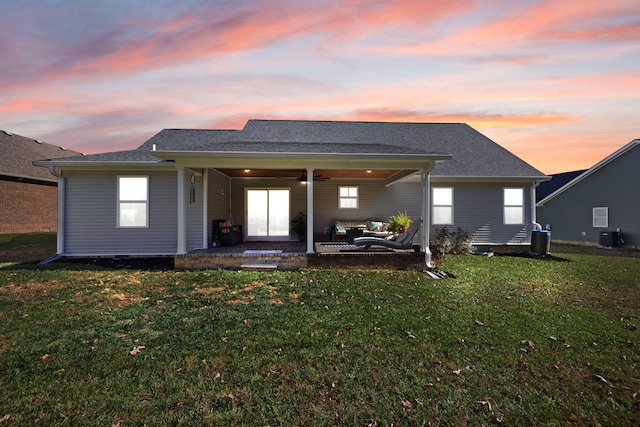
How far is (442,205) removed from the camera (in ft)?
46.5

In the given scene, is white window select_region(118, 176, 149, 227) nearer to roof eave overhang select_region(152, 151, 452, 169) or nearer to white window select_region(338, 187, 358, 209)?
roof eave overhang select_region(152, 151, 452, 169)

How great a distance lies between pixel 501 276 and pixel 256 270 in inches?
265

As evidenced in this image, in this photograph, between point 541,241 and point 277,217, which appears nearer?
point 541,241

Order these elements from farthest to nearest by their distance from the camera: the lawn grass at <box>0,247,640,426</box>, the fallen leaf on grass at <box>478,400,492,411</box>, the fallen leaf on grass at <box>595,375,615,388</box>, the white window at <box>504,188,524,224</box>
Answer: the white window at <box>504,188,524,224</box>
the fallen leaf on grass at <box>595,375,615,388</box>
the fallen leaf on grass at <box>478,400,492,411</box>
the lawn grass at <box>0,247,640,426</box>

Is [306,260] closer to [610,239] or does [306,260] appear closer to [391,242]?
[391,242]

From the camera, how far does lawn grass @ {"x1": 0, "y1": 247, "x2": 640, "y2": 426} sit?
3.23 meters

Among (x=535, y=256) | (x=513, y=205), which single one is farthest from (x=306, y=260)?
(x=513, y=205)

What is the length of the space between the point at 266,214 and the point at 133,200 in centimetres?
500

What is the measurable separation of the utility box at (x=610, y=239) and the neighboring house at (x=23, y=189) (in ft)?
108

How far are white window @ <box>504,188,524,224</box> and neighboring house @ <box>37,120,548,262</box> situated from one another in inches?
1.7

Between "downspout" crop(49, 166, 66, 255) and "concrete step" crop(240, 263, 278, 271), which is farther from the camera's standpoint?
"downspout" crop(49, 166, 66, 255)

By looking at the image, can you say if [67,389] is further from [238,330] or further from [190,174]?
[190,174]

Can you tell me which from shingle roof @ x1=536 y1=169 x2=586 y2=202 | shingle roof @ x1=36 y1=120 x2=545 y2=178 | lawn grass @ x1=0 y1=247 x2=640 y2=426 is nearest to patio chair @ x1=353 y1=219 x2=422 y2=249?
lawn grass @ x1=0 y1=247 x2=640 y2=426

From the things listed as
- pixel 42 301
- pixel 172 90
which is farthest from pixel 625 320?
pixel 172 90
